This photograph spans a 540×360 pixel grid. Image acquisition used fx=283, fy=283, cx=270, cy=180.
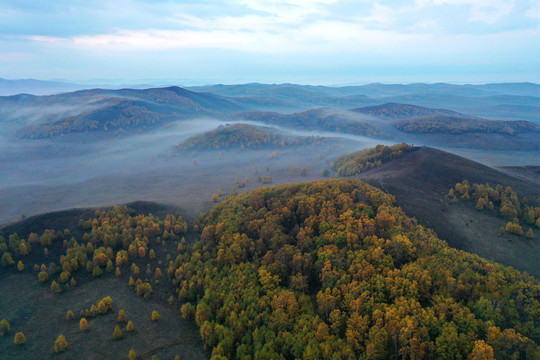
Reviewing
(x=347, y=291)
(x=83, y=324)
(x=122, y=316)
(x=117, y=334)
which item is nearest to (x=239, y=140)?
(x=122, y=316)

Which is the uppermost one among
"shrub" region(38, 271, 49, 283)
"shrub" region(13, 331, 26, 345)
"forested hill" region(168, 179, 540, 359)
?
"forested hill" region(168, 179, 540, 359)

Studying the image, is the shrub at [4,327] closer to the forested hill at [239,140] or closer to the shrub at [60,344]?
the shrub at [60,344]

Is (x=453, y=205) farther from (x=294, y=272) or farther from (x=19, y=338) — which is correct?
(x=19, y=338)

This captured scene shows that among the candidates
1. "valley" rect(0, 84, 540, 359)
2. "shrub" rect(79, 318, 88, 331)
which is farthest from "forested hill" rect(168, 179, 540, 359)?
"shrub" rect(79, 318, 88, 331)

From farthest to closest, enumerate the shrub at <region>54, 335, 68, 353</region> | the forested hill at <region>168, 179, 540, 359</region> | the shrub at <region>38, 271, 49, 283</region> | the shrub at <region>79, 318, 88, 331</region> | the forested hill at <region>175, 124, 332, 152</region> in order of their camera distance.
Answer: the forested hill at <region>175, 124, 332, 152</region> < the shrub at <region>38, 271, 49, 283</region> < the shrub at <region>79, 318, 88, 331</region> < the shrub at <region>54, 335, 68, 353</region> < the forested hill at <region>168, 179, 540, 359</region>

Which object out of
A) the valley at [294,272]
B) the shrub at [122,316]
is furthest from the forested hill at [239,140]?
the shrub at [122,316]

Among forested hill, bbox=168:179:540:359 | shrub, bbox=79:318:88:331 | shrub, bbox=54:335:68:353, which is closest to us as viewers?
forested hill, bbox=168:179:540:359

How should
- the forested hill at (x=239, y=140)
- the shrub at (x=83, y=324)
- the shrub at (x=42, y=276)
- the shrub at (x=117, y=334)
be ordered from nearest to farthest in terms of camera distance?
the shrub at (x=117, y=334) < the shrub at (x=83, y=324) < the shrub at (x=42, y=276) < the forested hill at (x=239, y=140)

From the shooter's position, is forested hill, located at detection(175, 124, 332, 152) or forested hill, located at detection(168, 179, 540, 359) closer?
forested hill, located at detection(168, 179, 540, 359)

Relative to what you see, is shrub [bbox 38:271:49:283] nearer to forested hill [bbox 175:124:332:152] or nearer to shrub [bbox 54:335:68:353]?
shrub [bbox 54:335:68:353]
